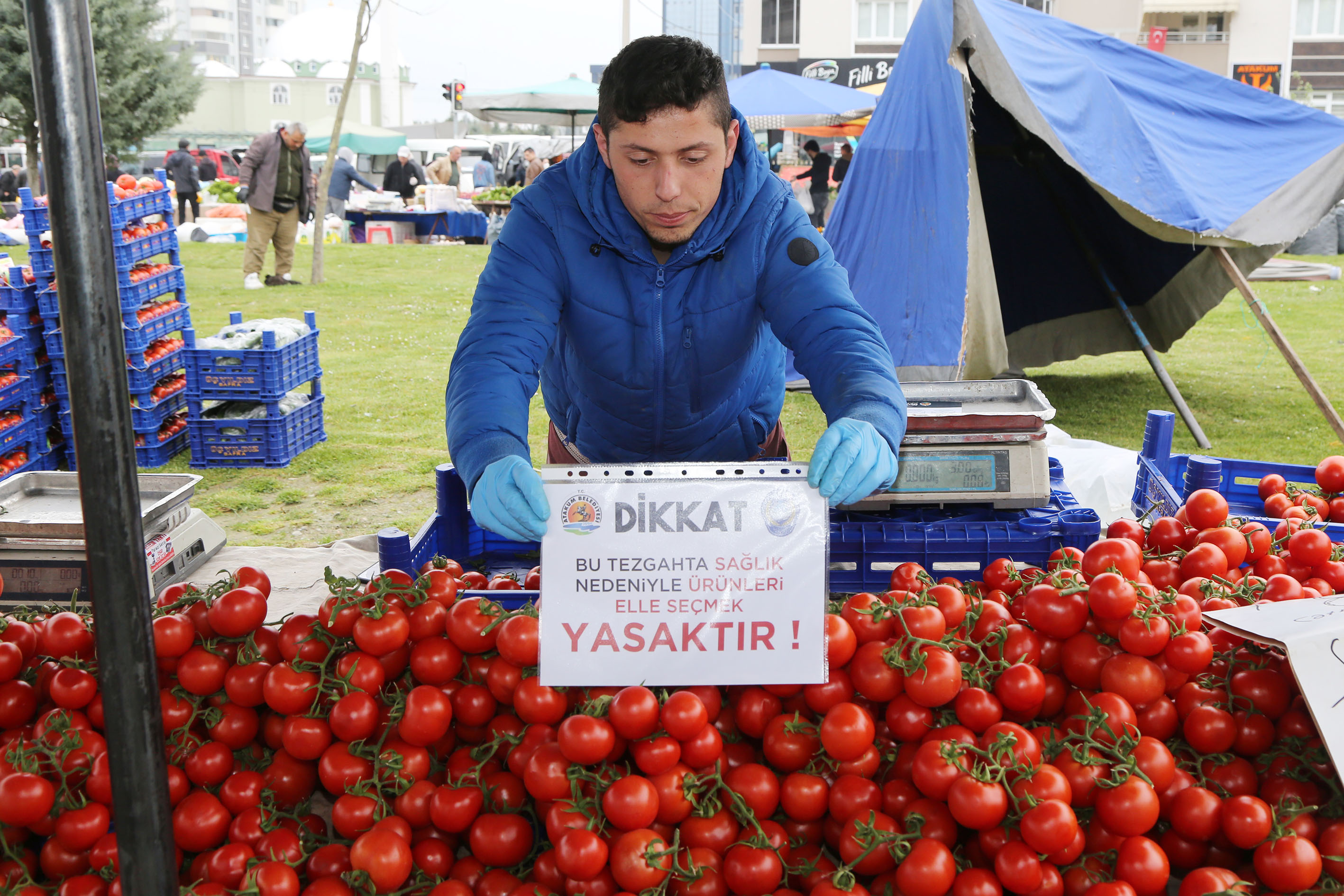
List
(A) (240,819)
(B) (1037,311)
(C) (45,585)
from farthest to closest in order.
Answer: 1. (B) (1037,311)
2. (C) (45,585)
3. (A) (240,819)

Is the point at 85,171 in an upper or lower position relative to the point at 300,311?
upper

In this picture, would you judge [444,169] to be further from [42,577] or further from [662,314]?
[662,314]

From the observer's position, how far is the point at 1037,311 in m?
7.30

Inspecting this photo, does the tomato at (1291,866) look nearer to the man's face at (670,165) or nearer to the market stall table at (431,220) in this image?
the man's face at (670,165)

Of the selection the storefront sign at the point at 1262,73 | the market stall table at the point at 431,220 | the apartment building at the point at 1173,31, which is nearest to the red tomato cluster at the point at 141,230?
the market stall table at the point at 431,220

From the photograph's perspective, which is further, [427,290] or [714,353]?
[427,290]

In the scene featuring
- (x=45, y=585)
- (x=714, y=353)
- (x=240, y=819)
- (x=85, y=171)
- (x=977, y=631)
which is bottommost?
(x=45, y=585)

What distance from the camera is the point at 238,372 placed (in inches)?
235

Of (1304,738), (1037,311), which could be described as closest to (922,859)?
(1304,738)

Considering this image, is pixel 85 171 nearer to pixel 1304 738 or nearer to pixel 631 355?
pixel 631 355

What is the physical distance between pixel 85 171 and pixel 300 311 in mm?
10419

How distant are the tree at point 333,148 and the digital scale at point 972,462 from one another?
10.6m

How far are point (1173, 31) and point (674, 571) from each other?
139ft

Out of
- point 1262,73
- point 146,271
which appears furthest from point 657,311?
point 1262,73
